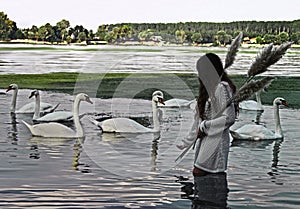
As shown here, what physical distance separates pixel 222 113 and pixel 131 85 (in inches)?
786

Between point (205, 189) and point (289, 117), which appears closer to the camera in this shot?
point (205, 189)

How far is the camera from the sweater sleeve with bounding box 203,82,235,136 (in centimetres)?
830

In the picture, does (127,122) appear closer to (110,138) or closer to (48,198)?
(110,138)

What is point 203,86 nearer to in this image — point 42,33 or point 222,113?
point 222,113

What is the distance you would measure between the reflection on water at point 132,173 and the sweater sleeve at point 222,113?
908 mm

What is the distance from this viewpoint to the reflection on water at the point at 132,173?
8.34 m

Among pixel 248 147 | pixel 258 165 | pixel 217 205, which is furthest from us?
pixel 248 147

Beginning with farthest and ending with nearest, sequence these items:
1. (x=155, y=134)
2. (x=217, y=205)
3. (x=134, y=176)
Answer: (x=155, y=134), (x=134, y=176), (x=217, y=205)

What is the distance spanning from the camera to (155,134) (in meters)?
14.5

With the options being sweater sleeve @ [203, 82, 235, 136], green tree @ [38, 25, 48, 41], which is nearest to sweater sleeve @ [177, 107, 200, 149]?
sweater sleeve @ [203, 82, 235, 136]

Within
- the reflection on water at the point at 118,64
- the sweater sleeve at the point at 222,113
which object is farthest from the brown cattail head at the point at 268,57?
the reflection on water at the point at 118,64

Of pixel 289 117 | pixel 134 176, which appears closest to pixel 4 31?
pixel 289 117

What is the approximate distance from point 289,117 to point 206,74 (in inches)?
379

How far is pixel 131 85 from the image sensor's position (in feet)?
92.6
